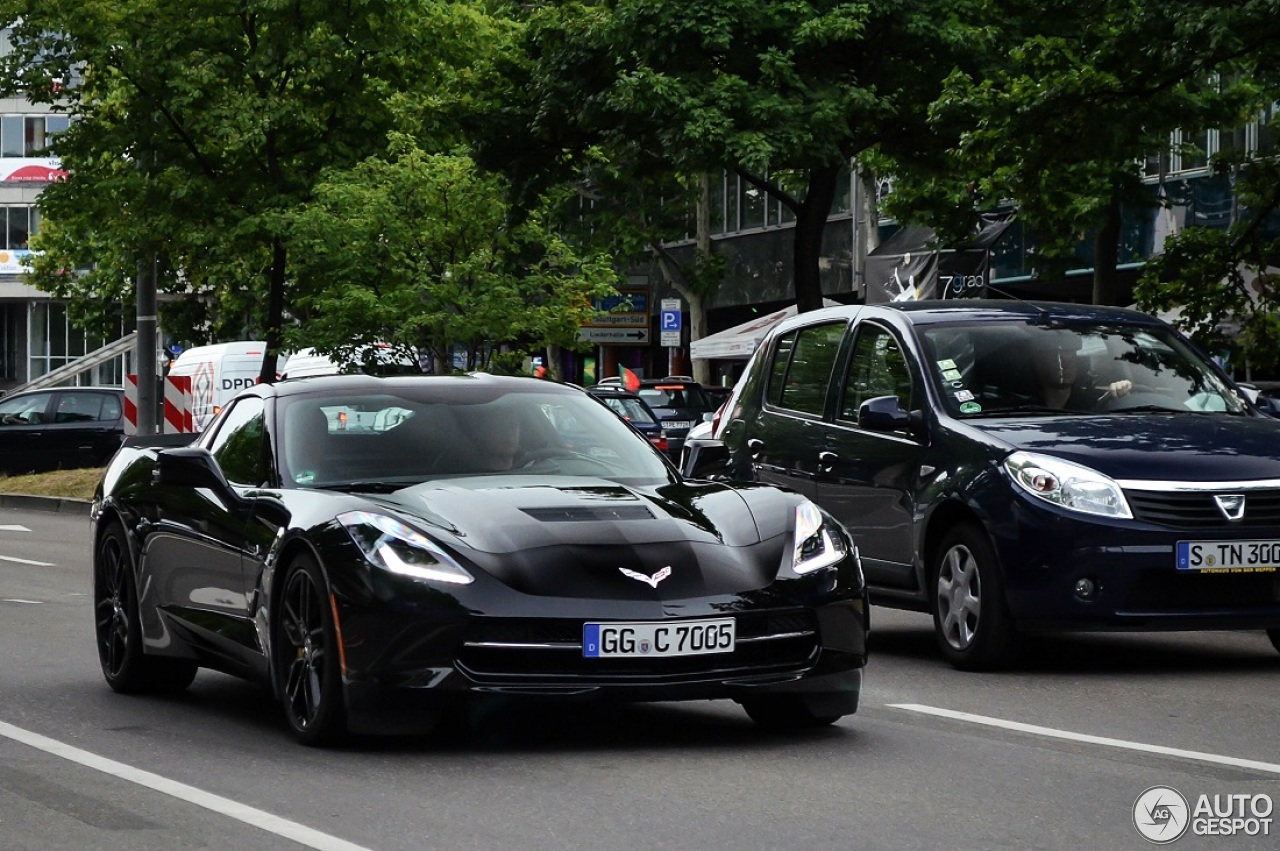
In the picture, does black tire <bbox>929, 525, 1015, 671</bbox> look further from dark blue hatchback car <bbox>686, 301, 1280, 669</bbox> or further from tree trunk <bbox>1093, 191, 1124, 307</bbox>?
tree trunk <bbox>1093, 191, 1124, 307</bbox>

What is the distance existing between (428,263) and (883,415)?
21663 mm

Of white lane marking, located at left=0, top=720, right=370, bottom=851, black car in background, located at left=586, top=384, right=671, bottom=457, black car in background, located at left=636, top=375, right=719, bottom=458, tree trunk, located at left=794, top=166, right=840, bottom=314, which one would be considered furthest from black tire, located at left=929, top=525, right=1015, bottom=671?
black car in background, located at left=636, top=375, right=719, bottom=458

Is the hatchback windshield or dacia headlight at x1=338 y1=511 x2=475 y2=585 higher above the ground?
the hatchback windshield

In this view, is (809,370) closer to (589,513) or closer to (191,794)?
(589,513)

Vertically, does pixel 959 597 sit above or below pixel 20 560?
above

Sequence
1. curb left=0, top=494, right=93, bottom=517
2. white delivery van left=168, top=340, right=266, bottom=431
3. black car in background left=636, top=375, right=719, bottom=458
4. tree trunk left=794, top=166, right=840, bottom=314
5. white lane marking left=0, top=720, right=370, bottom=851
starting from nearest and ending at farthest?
white lane marking left=0, top=720, right=370, bottom=851 → tree trunk left=794, top=166, right=840, bottom=314 → curb left=0, top=494, right=93, bottom=517 → black car in background left=636, top=375, right=719, bottom=458 → white delivery van left=168, top=340, right=266, bottom=431

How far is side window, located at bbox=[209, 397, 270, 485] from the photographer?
29.0 feet

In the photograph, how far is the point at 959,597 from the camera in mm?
10719

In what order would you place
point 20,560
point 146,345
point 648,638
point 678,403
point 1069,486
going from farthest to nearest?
point 678,403
point 146,345
point 20,560
point 1069,486
point 648,638

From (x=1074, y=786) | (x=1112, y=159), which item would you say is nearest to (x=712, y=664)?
(x=1074, y=786)

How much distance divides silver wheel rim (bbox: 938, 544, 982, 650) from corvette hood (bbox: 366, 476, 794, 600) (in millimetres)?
2626

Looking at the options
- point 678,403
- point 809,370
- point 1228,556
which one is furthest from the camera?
point 678,403

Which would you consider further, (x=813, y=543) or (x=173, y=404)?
(x=173, y=404)

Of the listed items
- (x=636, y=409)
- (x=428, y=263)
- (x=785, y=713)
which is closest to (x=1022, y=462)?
(x=785, y=713)
